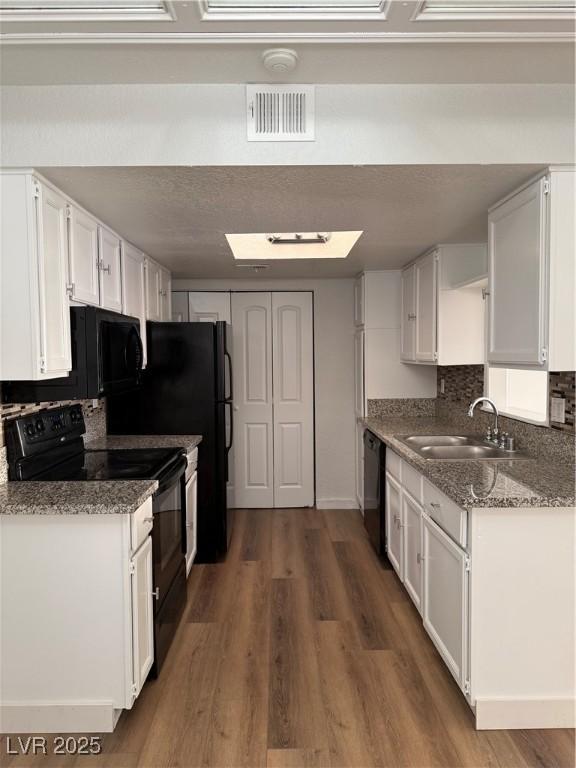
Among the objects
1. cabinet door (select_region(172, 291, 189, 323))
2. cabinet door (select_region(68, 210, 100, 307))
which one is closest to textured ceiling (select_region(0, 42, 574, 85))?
cabinet door (select_region(68, 210, 100, 307))

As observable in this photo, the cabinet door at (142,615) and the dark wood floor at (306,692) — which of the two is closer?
the dark wood floor at (306,692)

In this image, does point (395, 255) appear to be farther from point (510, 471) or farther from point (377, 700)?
point (377, 700)

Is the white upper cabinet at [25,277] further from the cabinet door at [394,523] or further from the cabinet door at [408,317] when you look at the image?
the cabinet door at [408,317]

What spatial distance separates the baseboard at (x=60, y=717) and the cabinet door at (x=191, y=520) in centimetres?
123

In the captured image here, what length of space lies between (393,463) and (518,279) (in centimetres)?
142

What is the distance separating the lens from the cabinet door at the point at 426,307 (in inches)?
134

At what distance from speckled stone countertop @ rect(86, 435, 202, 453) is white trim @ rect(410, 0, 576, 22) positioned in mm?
2319

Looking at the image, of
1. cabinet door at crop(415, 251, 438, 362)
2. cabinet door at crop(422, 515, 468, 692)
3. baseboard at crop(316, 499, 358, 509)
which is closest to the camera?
cabinet door at crop(422, 515, 468, 692)

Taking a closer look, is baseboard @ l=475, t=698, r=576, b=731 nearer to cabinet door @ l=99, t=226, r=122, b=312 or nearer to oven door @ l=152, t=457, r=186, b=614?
oven door @ l=152, t=457, r=186, b=614

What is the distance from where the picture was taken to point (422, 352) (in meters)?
3.68

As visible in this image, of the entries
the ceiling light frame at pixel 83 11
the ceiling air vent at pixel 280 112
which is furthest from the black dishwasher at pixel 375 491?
the ceiling light frame at pixel 83 11

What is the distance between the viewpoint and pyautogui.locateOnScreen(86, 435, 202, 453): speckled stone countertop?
3120mm

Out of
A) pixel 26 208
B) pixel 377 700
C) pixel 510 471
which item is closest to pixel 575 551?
pixel 510 471

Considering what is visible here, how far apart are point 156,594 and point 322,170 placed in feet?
6.20
